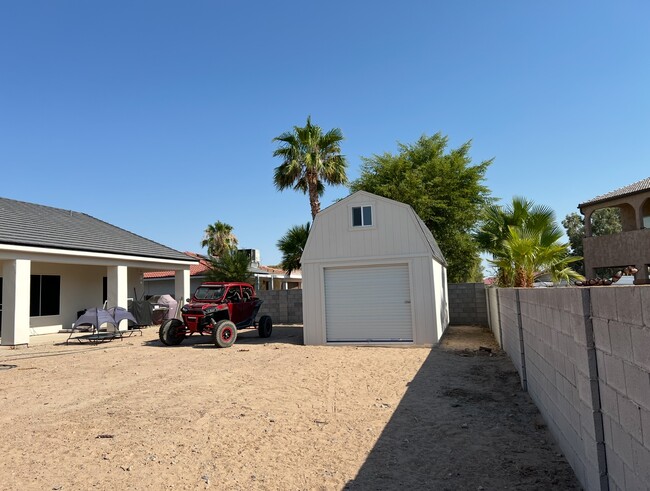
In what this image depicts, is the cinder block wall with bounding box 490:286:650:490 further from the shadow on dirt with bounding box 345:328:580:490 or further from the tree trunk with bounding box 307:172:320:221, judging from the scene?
the tree trunk with bounding box 307:172:320:221

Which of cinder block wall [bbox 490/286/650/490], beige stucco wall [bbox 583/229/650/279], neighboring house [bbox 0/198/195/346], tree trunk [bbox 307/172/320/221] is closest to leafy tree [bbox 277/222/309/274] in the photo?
tree trunk [bbox 307/172/320/221]

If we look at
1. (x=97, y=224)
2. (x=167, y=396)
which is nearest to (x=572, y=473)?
(x=167, y=396)

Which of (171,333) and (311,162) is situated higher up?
(311,162)

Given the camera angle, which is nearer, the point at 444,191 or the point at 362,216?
the point at 362,216

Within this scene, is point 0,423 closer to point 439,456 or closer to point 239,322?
point 439,456

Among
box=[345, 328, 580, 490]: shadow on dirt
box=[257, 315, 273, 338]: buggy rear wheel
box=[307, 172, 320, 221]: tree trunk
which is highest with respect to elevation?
box=[307, 172, 320, 221]: tree trunk

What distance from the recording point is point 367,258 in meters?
12.6

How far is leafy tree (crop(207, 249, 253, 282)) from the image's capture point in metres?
22.2

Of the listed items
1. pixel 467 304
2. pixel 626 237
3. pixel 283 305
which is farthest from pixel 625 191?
pixel 283 305

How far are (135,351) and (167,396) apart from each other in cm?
604

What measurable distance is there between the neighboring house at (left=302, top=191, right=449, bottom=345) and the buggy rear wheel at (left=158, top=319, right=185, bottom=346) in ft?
12.8

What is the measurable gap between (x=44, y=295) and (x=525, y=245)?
17.8m

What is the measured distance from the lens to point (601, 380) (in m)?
2.92

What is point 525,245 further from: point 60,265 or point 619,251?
point 60,265
